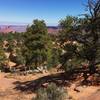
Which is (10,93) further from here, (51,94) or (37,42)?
(37,42)

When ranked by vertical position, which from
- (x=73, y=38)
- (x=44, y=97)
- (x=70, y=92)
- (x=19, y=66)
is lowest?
(x=19, y=66)

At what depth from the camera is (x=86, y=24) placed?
29.8m

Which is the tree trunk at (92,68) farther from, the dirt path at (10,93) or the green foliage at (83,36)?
Result: the dirt path at (10,93)

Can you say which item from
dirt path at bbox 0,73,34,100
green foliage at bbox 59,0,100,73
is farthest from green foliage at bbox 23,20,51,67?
green foliage at bbox 59,0,100,73

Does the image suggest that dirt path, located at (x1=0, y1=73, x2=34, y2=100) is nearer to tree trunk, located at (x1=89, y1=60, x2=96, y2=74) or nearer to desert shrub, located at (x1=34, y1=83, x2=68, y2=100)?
tree trunk, located at (x1=89, y1=60, x2=96, y2=74)

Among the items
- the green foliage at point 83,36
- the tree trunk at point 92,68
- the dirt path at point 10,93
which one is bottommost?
the dirt path at point 10,93

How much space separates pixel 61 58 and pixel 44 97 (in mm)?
14171

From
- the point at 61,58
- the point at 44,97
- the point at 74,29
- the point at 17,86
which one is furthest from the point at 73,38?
the point at 44,97

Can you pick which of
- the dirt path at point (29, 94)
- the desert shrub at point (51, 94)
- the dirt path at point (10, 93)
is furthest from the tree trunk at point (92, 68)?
the desert shrub at point (51, 94)

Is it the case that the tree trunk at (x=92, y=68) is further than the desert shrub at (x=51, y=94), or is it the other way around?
the tree trunk at (x=92, y=68)

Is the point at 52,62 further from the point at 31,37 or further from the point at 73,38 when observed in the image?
the point at 73,38

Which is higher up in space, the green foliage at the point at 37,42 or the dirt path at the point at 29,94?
the green foliage at the point at 37,42

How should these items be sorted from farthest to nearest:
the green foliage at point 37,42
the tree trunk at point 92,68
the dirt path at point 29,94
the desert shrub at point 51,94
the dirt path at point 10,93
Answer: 1. the green foliage at point 37,42
2. the tree trunk at point 92,68
3. the dirt path at point 10,93
4. the dirt path at point 29,94
5. the desert shrub at point 51,94

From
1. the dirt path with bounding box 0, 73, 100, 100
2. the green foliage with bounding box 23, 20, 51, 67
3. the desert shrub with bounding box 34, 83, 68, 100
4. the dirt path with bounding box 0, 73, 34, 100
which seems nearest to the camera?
the desert shrub with bounding box 34, 83, 68, 100
